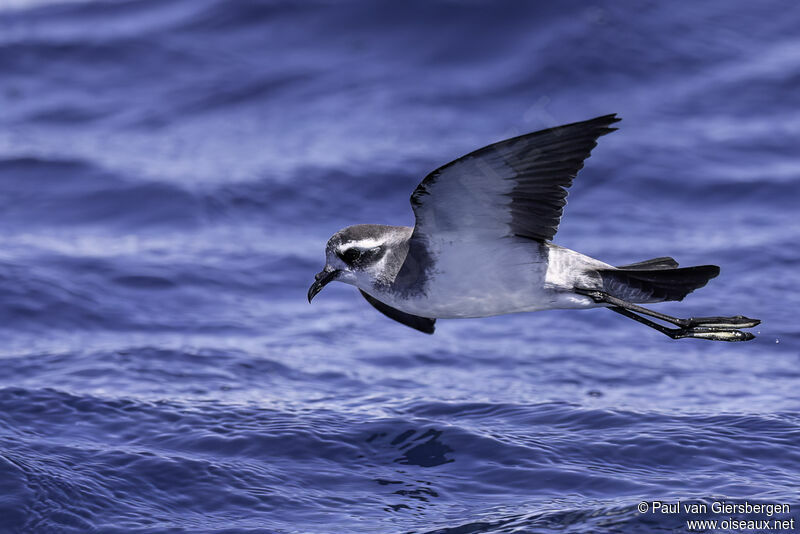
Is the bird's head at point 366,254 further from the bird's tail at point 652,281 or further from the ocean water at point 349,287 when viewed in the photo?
the ocean water at point 349,287

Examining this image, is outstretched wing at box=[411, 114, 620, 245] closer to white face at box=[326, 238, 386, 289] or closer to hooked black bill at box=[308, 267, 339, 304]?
white face at box=[326, 238, 386, 289]

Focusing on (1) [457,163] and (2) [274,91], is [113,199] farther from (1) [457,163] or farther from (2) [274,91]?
(1) [457,163]

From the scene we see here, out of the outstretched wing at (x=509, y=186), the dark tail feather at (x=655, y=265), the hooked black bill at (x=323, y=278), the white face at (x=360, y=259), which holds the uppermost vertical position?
the outstretched wing at (x=509, y=186)

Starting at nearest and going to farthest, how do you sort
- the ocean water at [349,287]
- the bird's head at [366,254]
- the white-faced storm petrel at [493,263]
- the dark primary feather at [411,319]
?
the white-faced storm petrel at [493,263], the bird's head at [366,254], the ocean water at [349,287], the dark primary feather at [411,319]

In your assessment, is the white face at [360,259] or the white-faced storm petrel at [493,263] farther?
the white face at [360,259]

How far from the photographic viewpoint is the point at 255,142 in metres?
15.9

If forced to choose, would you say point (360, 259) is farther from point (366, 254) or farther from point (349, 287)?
point (349, 287)

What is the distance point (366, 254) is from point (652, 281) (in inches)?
77.8

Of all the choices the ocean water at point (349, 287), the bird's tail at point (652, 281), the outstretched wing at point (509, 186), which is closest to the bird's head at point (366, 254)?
the outstretched wing at point (509, 186)

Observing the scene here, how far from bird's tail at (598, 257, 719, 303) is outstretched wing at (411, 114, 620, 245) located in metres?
0.63

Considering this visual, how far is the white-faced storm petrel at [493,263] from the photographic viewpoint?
6.49 m

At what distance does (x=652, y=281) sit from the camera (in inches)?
278

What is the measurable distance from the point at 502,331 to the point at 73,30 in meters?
11.8

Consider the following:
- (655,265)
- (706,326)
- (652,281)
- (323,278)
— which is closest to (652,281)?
(652,281)
